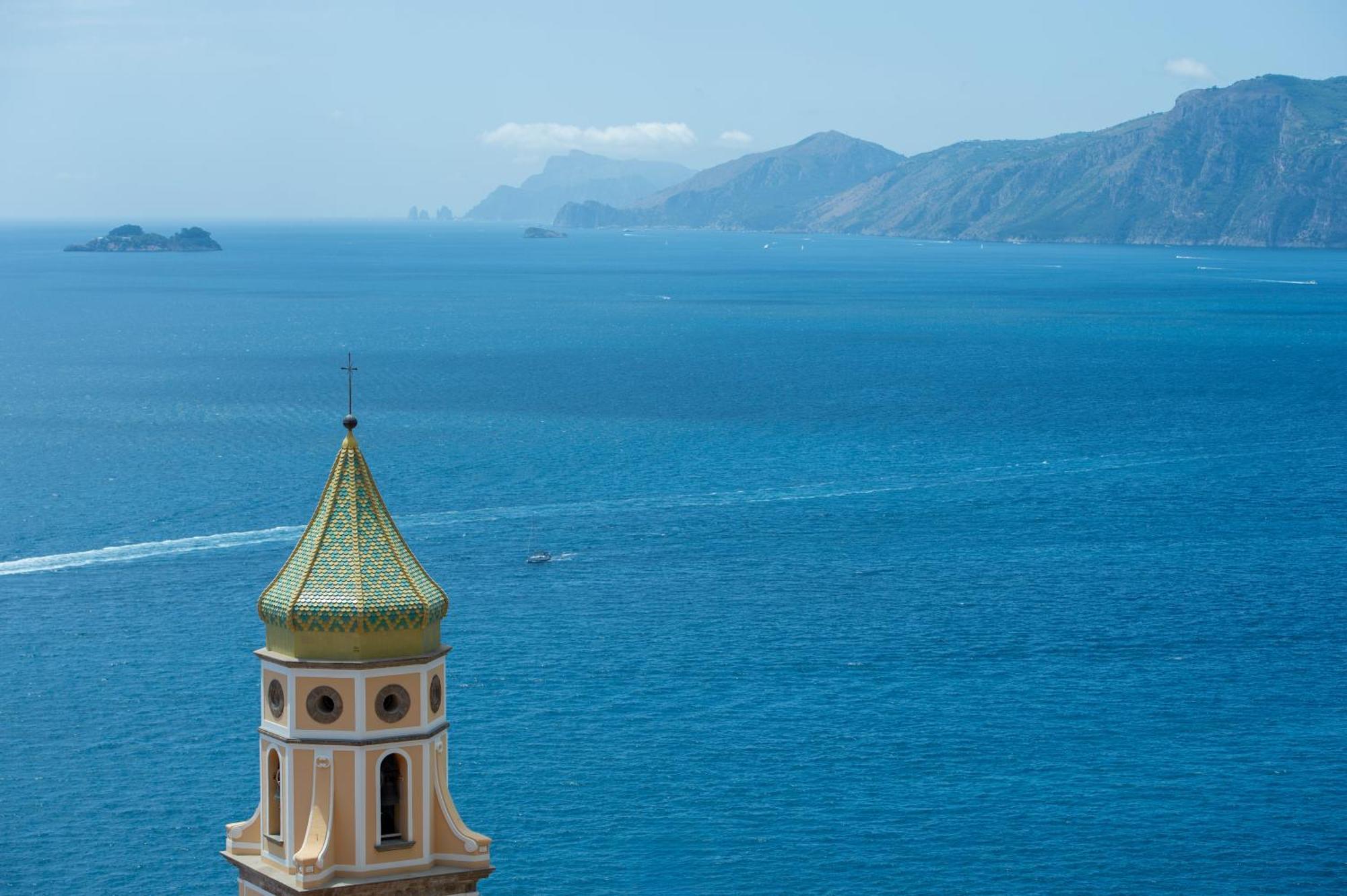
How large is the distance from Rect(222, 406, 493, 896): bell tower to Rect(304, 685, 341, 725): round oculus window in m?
0.02

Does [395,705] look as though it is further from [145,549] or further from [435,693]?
[145,549]

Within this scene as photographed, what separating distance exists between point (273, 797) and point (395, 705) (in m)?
2.39

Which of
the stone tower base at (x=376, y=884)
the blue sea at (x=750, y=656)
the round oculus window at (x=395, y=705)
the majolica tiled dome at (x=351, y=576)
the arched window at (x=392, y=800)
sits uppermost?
the majolica tiled dome at (x=351, y=576)

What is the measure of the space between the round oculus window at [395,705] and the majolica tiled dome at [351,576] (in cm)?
97

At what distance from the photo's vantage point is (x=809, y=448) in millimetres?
163625

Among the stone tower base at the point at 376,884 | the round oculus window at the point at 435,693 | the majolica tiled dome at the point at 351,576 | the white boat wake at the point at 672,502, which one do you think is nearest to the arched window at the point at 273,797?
the stone tower base at the point at 376,884

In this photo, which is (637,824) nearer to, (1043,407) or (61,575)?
(61,575)

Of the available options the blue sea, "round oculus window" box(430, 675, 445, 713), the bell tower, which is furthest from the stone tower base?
the blue sea

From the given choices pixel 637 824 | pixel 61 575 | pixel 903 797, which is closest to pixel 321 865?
pixel 637 824

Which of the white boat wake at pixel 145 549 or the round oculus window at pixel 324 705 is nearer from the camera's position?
the round oculus window at pixel 324 705

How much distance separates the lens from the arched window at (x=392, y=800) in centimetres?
3138

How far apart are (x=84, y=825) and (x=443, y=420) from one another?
331 ft

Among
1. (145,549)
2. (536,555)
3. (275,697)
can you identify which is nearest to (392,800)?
(275,697)

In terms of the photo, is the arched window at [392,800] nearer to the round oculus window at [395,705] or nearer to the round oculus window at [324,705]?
the round oculus window at [395,705]
